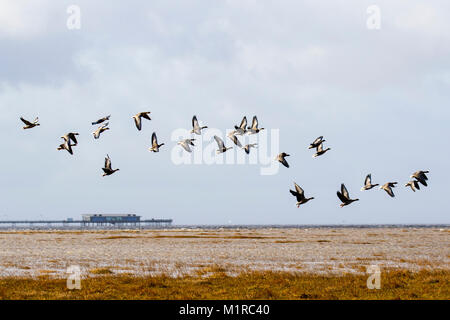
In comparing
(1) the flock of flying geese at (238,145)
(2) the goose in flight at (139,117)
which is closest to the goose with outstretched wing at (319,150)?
(1) the flock of flying geese at (238,145)

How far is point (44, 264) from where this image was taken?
4691 centimetres

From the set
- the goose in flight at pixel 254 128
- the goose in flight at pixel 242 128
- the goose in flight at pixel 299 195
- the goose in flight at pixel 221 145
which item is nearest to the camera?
the goose in flight at pixel 299 195

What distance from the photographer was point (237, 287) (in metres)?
31.4

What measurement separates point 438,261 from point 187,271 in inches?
946

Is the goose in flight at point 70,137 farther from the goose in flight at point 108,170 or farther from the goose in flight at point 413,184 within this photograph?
the goose in flight at point 413,184

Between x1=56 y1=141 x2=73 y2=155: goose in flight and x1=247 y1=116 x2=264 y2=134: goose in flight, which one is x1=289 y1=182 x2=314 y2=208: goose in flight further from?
x1=56 y1=141 x2=73 y2=155: goose in flight

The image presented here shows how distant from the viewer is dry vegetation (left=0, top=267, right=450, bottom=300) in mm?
28219

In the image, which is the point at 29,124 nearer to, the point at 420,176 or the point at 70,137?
the point at 70,137

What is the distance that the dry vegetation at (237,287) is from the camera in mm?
28219

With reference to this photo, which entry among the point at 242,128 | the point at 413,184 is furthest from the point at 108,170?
the point at 413,184

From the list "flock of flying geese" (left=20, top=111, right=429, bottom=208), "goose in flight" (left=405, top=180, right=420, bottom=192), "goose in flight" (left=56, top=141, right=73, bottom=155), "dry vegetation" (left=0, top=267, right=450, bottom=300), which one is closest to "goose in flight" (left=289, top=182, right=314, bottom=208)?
"flock of flying geese" (left=20, top=111, right=429, bottom=208)

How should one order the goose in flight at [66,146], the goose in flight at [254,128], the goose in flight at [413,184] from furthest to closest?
the goose in flight at [254,128], the goose in flight at [413,184], the goose in flight at [66,146]

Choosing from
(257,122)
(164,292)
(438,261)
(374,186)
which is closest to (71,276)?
(164,292)
